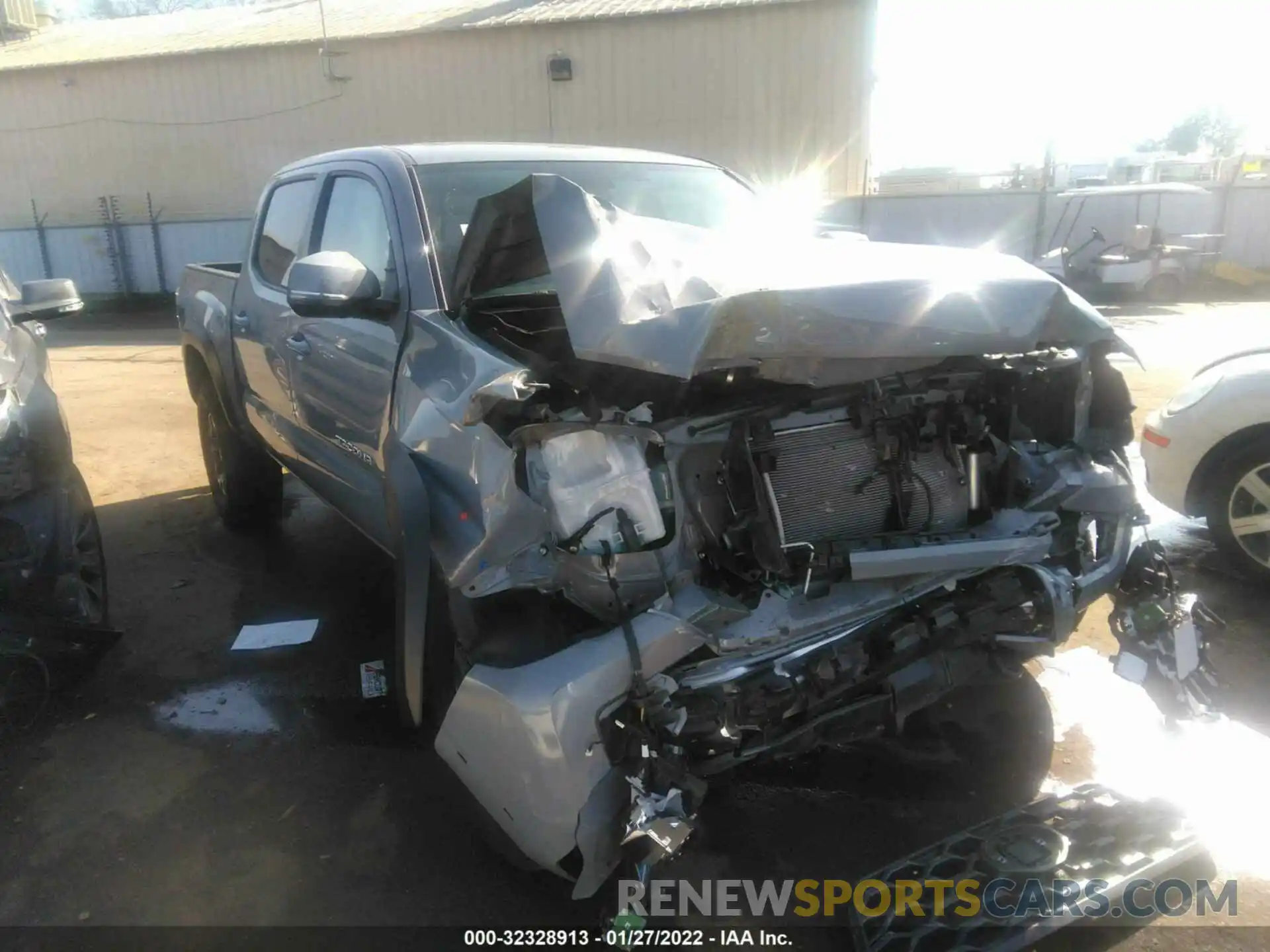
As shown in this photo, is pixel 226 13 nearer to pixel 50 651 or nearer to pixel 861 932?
pixel 50 651

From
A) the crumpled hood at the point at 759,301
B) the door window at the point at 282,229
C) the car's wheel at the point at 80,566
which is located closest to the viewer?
the crumpled hood at the point at 759,301

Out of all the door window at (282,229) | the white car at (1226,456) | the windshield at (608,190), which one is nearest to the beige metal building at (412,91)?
the door window at (282,229)

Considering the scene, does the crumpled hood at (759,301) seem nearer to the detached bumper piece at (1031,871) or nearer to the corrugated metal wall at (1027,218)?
the detached bumper piece at (1031,871)

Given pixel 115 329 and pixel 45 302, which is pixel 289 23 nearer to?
pixel 115 329

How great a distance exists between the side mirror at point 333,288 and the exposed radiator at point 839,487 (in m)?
1.45

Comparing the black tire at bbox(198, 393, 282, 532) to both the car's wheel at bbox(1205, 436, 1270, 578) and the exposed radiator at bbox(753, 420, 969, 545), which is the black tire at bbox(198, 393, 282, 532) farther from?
the car's wheel at bbox(1205, 436, 1270, 578)

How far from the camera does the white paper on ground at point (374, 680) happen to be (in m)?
3.74

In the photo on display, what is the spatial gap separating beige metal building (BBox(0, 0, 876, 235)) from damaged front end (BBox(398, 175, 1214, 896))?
16.4 metres

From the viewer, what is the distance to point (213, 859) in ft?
9.12

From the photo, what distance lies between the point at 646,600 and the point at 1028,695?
1901 millimetres

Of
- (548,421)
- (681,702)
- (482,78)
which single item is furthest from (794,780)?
(482,78)

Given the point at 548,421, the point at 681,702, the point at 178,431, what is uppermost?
the point at 548,421

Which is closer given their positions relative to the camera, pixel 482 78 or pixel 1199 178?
pixel 482 78

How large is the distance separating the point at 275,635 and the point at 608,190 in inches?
98.8
